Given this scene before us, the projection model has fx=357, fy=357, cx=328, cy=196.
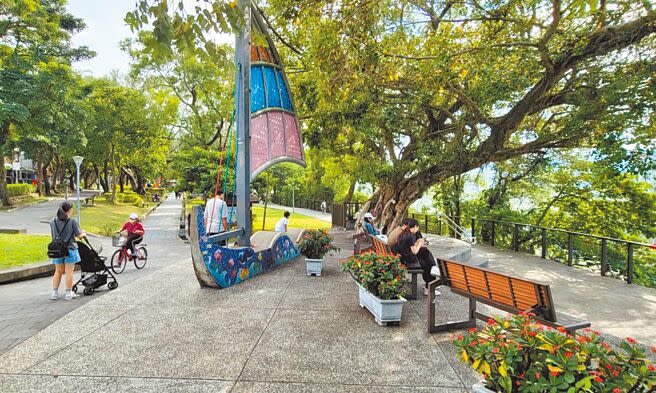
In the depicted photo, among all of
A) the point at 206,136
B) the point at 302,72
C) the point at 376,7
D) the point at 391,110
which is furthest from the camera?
the point at 206,136

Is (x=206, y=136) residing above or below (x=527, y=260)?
above

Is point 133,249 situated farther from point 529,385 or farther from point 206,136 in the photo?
point 206,136

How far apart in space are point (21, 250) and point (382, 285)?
10.5 m

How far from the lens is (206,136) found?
82.7 ft

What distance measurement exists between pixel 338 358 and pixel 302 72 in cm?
1139

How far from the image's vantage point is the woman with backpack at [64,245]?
584cm

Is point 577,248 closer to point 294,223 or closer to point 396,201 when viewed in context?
point 396,201

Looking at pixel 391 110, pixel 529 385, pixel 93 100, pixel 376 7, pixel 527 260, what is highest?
pixel 93 100

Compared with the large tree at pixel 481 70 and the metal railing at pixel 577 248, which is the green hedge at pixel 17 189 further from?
the metal railing at pixel 577 248

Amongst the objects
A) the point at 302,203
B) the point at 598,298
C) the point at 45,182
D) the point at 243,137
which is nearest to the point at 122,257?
the point at 243,137

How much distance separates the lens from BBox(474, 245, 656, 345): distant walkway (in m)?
5.76

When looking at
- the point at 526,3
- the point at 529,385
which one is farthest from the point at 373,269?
the point at 526,3

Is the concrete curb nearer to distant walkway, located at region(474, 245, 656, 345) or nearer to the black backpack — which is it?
the black backpack

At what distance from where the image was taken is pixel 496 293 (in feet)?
13.2
